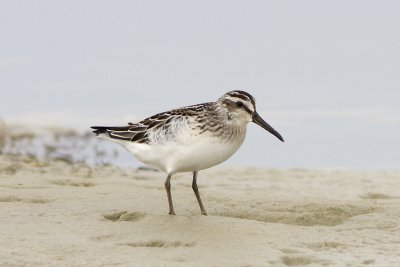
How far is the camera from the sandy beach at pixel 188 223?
A: 860cm

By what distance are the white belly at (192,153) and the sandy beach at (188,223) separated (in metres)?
0.57

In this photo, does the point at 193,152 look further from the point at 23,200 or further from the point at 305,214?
the point at 23,200

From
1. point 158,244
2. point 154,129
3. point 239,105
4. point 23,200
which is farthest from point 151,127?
point 158,244

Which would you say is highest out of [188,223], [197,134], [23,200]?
[197,134]

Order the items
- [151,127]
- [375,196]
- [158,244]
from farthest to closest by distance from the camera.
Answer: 1. [375,196]
2. [151,127]
3. [158,244]

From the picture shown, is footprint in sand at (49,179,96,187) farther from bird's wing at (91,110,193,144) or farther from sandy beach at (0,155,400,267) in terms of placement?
bird's wing at (91,110,193,144)

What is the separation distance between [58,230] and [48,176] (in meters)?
4.08

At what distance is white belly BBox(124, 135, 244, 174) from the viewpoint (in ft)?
33.4

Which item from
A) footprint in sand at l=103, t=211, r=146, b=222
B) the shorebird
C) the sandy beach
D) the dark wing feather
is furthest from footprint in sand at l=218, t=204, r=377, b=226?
the dark wing feather

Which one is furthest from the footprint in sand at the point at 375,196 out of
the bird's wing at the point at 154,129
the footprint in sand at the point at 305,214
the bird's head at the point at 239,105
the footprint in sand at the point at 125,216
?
the footprint in sand at the point at 125,216

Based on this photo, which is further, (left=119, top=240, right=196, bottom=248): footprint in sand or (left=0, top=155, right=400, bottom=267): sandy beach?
(left=119, top=240, right=196, bottom=248): footprint in sand

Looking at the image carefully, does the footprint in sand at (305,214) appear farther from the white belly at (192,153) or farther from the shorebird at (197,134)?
the white belly at (192,153)

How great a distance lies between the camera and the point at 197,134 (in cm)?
1021

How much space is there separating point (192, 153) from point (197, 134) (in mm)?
214
